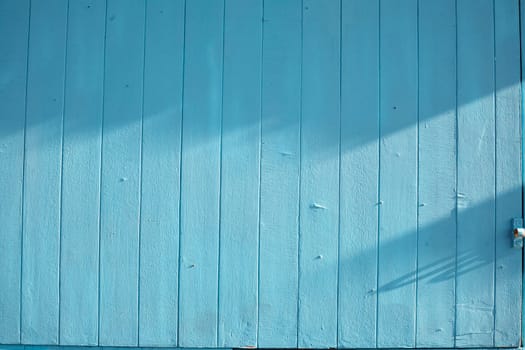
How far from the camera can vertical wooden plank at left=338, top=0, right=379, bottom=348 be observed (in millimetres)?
1853

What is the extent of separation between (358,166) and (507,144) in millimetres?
563

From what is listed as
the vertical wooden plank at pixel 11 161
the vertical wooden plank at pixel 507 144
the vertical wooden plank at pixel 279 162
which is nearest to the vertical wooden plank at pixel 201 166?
the vertical wooden plank at pixel 279 162

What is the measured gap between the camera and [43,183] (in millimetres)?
1851

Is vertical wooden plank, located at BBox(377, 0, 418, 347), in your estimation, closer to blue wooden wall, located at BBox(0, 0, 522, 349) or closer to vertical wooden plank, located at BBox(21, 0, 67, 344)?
blue wooden wall, located at BBox(0, 0, 522, 349)

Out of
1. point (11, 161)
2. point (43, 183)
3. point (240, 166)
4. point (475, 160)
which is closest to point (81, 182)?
point (43, 183)

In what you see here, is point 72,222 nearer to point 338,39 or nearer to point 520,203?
point 338,39

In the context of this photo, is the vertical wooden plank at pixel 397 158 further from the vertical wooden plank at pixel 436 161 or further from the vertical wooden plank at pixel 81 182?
the vertical wooden plank at pixel 81 182

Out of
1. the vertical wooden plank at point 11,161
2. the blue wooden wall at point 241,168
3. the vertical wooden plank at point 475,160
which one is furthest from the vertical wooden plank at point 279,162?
the vertical wooden plank at point 11,161

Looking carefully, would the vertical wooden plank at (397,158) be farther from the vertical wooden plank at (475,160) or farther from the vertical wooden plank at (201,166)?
the vertical wooden plank at (201,166)

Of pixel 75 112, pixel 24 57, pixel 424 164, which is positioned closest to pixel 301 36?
pixel 424 164

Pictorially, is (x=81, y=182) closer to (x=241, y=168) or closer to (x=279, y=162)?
(x=241, y=168)

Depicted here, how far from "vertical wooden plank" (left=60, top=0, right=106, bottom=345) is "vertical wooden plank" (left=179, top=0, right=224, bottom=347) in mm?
321

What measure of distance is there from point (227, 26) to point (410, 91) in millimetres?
715

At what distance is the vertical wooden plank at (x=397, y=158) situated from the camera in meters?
1.86
